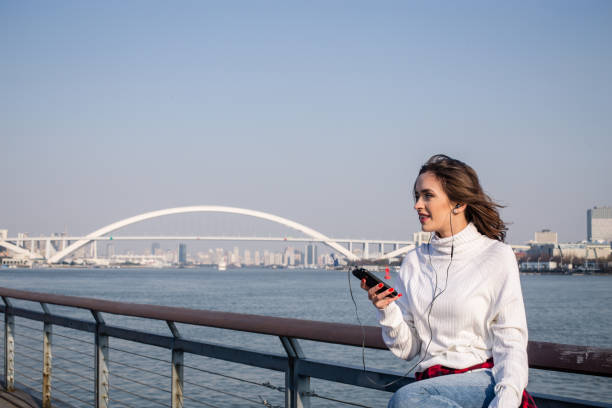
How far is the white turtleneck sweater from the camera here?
4.96ft

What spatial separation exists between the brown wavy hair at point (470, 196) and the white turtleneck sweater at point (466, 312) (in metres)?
0.03

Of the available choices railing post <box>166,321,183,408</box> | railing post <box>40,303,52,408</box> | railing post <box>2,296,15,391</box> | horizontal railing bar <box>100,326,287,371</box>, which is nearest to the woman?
horizontal railing bar <box>100,326,287,371</box>

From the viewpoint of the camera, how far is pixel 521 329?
1.53 meters

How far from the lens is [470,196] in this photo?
5.81 ft

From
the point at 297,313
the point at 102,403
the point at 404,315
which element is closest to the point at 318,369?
the point at 404,315

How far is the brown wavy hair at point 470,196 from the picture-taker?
1769mm

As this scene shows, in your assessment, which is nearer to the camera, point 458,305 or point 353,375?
point 458,305

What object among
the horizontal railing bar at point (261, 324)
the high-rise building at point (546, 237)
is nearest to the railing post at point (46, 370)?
the horizontal railing bar at point (261, 324)

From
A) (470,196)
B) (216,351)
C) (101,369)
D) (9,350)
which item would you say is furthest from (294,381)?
(9,350)

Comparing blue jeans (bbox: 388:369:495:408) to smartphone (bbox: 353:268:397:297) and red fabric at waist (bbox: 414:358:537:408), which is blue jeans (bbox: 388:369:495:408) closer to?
red fabric at waist (bbox: 414:358:537:408)

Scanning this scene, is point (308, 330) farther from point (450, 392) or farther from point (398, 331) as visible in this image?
point (450, 392)

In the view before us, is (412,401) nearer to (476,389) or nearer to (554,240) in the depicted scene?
(476,389)

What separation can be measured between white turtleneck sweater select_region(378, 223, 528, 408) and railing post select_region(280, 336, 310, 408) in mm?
454

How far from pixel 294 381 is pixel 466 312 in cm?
76
